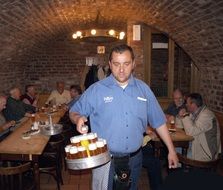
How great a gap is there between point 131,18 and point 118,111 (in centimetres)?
465

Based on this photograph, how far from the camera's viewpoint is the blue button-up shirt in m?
2.59

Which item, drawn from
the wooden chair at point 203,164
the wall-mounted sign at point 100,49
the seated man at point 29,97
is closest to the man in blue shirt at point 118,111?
the wooden chair at point 203,164

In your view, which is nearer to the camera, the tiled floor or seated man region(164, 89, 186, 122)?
the tiled floor

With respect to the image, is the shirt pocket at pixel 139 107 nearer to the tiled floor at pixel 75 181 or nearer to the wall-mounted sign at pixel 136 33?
the tiled floor at pixel 75 181

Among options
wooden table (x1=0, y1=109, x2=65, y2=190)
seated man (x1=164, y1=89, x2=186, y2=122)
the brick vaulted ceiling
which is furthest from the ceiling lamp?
wooden table (x1=0, y1=109, x2=65, y2=190)

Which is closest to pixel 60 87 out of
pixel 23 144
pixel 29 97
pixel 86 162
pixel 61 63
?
pixel 29 97

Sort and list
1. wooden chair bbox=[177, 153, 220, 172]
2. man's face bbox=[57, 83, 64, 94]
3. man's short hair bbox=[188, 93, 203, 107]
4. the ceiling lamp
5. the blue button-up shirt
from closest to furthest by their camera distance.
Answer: the blue button-up shirt → wooden chair bbox=[177, 153, 220, 172] → man's short hair bbox=[188, 93, 203, 107] → the ceiling lamp → man's face bbox=[57, 83, 64, 94]

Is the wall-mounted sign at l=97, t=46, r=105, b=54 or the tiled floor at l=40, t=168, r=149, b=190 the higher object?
the wall-mounted sign at l=97, t=46, r=105, b=54

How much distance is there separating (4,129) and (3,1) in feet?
6.52

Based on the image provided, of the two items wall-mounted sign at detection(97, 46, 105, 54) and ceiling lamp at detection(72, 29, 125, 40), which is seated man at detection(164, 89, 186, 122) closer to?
ceiling lamp at detection(72, 29, 125, 40)

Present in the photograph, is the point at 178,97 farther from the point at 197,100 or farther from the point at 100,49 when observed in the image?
the point at 100,49

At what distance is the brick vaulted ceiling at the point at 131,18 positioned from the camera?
423 cm

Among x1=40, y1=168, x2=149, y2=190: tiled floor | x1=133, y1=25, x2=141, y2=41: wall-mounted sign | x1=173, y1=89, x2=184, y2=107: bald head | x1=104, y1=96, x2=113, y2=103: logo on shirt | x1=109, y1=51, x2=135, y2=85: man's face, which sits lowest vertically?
x1=40, y1=168, x2=149, y2=190: tiled floor

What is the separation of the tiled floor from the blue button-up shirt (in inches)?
84.2
